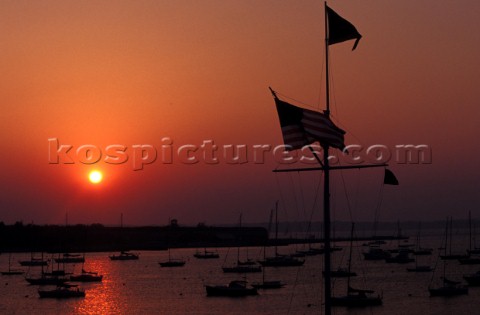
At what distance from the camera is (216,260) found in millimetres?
176125

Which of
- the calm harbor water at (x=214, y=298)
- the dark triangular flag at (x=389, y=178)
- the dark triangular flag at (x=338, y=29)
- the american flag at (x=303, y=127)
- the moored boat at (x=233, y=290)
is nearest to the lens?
the american flag at (x=303, y=127)

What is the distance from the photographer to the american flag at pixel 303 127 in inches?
1094

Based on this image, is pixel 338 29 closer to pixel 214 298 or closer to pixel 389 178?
pixel 389 178

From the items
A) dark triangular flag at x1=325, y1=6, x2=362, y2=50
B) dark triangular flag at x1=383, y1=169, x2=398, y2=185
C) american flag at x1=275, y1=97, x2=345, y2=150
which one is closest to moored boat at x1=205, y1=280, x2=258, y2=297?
dark triangular flag at x1=383, y1=169, x2=398, y2=185

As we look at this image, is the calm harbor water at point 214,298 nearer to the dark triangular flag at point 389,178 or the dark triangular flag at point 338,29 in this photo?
the dark triangular flag at point 389,178

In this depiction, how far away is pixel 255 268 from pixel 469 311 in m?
50.6

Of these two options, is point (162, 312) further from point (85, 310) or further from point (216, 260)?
point (216, 260)

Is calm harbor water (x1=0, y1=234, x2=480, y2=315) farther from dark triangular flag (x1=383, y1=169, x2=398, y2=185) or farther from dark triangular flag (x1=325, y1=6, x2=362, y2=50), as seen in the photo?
dark triangular flag (x1=325, y1=6, x2=362, y2=50)

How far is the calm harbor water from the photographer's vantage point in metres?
85.6

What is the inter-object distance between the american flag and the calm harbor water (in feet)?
179

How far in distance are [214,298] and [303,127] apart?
68.6 m

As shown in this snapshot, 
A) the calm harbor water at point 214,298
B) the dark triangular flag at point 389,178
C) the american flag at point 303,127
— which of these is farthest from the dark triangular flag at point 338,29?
the calm harbor water at point 214,298

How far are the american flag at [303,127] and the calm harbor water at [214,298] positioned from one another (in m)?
54.6

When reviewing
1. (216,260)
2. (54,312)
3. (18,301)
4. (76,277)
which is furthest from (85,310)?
(216,260)
